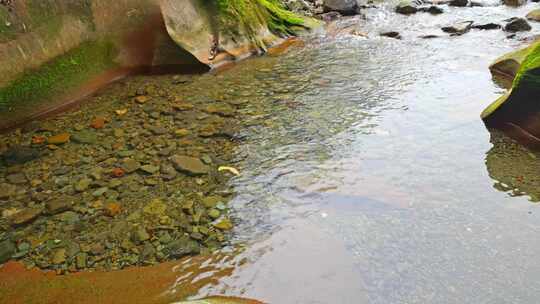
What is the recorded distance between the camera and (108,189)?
506cm

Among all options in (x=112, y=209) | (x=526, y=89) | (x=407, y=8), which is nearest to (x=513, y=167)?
(x=526, y=89)

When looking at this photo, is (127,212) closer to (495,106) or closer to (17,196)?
(17,196)

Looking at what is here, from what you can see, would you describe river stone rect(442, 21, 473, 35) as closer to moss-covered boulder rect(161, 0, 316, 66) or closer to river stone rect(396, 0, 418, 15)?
river stone rect(396, 0, 418, 15)

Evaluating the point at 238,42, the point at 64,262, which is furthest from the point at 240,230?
the point at 238,42

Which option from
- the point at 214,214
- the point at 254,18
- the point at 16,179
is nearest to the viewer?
the point at 214,214

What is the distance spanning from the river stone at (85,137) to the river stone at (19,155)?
531 millimetres

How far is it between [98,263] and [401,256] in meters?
2.74

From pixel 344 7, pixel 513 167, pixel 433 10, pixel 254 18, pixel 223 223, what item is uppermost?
pixel 254 18

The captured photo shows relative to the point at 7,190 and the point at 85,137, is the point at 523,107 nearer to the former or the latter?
the point at 85,137

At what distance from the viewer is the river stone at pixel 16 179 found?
17.1 ft

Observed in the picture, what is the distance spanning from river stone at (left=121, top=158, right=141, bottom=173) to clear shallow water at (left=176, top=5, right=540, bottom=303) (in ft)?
4.32

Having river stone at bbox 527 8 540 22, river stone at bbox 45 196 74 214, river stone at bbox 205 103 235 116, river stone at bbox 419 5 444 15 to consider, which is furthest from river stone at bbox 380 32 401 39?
river stone at bbox 45 196 74 214

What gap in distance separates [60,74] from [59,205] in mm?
3291

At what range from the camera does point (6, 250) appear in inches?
164
